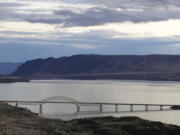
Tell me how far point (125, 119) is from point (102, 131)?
7.53m

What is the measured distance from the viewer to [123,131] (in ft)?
129

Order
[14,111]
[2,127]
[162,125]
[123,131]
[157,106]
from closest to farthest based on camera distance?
1. [2,127]
2. [123,131]
3. [162,125]
4. [14,111]
5. [157,106]

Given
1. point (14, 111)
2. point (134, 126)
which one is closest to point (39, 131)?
point (134, 126)

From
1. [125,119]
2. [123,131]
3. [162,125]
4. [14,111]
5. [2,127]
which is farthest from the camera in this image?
[14,111]

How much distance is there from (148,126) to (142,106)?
106492mm

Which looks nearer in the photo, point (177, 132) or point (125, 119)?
point (177, 132)

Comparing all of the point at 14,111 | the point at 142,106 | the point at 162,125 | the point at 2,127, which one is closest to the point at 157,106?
the point at 142,106

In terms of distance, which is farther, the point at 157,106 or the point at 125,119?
the point at 157,106

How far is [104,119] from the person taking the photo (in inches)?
1817

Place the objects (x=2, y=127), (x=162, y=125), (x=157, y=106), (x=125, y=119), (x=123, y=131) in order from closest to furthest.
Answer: (x=2, y=127)
(x=123, y=131)
(x=162, y=125)
(x=125, y=119)
(x=157, y=106)

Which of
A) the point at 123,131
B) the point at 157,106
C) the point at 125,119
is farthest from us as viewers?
the point at 157,106

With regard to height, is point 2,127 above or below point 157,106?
above

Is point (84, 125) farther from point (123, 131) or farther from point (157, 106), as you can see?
point (157, 106)

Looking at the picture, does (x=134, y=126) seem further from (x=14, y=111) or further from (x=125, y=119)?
(x=14, y=111)
